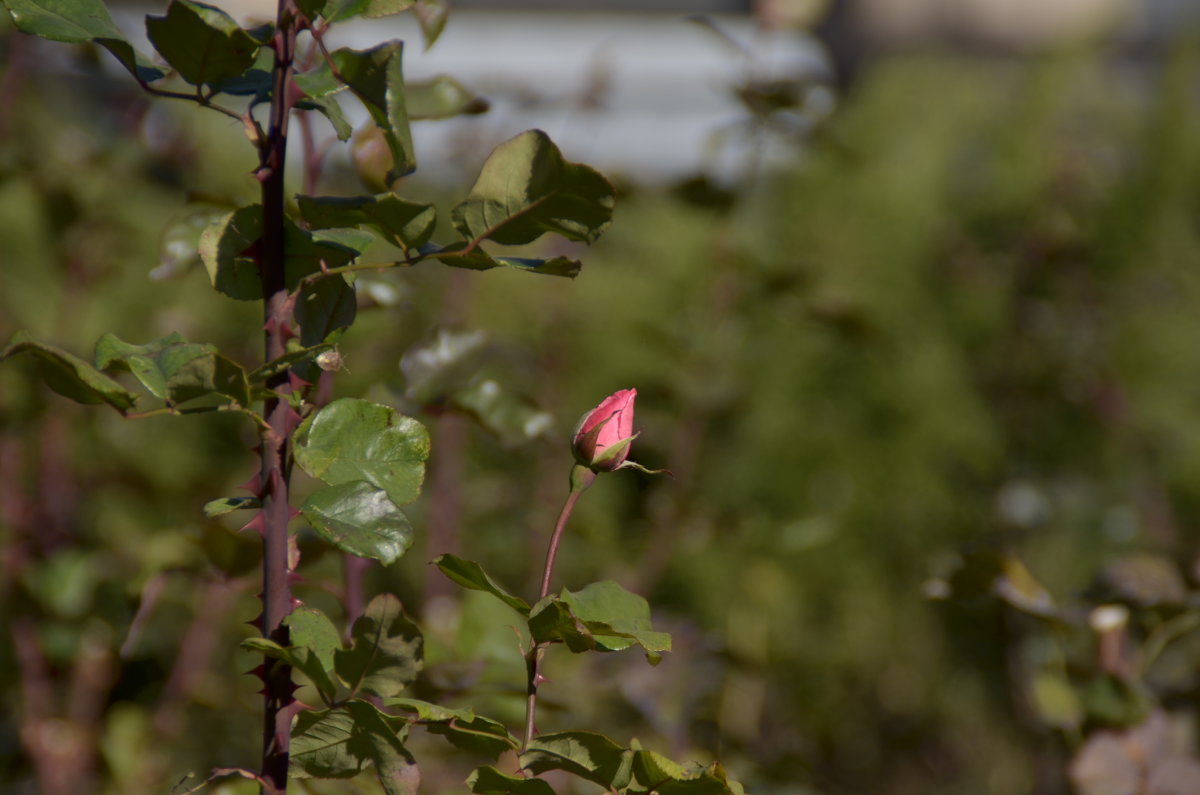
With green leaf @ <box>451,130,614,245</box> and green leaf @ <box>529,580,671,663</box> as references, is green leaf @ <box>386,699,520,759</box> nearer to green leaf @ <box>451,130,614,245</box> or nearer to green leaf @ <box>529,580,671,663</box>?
green leaf @ <box>529,580,671,663</box>

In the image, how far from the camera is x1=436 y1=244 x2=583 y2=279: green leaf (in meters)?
0.37

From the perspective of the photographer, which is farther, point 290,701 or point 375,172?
point 375,172

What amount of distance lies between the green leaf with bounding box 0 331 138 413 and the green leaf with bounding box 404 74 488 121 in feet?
0.84

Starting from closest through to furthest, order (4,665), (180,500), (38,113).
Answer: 1. (4,665)
2. (180,500)
3. (38,113)

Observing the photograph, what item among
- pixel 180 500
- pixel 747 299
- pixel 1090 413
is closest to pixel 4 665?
pixel 180 500

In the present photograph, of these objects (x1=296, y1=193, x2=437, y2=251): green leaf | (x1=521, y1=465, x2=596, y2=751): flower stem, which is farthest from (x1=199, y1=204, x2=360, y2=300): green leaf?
(x1=521, y1=465, x2=596, y2=751): flower stem

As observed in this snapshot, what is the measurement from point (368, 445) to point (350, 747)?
108 millimetres

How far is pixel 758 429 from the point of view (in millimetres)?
1661

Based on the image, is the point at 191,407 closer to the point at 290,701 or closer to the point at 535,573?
the point at 290,701

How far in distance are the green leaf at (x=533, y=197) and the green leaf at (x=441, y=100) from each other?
0.21 m

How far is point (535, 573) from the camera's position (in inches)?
49.4

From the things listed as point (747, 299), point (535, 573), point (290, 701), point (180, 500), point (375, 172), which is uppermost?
point (375, 172)

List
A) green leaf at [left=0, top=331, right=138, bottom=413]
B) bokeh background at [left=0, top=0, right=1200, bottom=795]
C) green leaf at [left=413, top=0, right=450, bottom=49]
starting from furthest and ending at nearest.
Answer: bokeh background at [left=0, top=0, right=1200, bottom=795], green leaf at [left=413, top=0, right=450, bottom=49], green leaf at [left=0, top=331, right=138, bottom=413]

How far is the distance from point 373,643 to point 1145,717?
48cm
